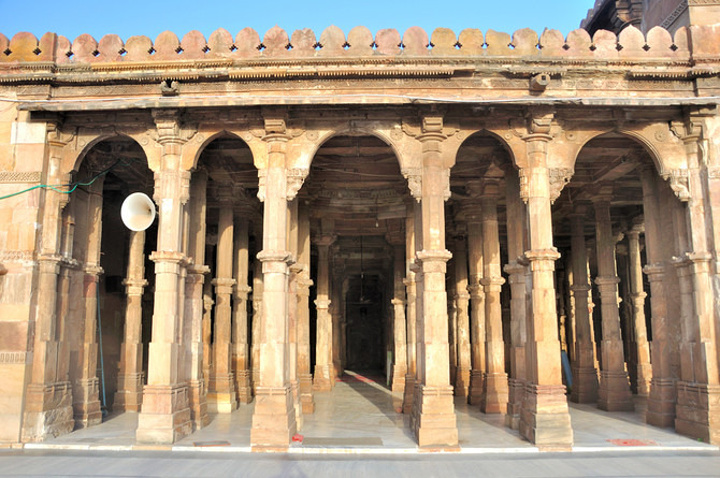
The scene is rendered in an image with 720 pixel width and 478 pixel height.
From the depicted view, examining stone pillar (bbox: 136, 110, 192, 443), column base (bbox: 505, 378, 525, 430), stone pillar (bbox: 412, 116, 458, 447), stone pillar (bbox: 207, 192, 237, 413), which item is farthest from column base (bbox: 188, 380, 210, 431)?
column base (bbox: 505, 378, 525, 430)

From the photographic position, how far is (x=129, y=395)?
14773mm

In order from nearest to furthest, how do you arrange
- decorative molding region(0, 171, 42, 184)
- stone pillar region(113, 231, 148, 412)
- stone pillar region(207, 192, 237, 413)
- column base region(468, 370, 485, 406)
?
1. decorative molding region(0, 171, 42, 184)
2. stone pillar region(113, 231, 148, 412)
3. stone pillar region(207, 192, 237, 413)
4. column base region(468, 370, 485, 406)

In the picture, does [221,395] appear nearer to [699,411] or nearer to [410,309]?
[410,309]

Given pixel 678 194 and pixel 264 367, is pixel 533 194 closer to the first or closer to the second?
pixel 678 194

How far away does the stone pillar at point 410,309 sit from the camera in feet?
49.1

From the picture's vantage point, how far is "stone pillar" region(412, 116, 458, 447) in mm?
10312

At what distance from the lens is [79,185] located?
12.5m

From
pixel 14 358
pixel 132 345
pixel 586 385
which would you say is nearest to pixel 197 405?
pixel 132 345

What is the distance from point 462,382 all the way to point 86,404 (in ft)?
35.3

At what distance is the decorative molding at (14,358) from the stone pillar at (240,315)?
6.60m

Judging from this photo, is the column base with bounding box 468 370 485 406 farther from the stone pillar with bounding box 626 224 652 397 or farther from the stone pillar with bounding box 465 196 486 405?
the stone pillar with bounding box 626 224 652 397

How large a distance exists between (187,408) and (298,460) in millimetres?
3173

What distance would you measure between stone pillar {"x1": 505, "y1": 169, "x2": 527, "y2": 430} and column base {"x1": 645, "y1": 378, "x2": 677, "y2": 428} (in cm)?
308

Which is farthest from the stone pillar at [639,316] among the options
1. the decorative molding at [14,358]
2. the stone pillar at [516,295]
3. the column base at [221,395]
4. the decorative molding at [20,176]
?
the decorative molding at [20,176]
